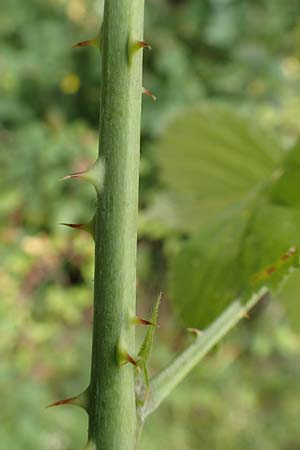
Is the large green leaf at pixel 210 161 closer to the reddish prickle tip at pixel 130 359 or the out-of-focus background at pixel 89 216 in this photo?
the reddish prickle tip at pixel 130 359

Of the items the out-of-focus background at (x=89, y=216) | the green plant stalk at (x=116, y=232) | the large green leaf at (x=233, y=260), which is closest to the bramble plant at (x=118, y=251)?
the green plant stalk at (x=116, y=232)

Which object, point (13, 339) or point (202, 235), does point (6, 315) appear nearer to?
point (13, 339)

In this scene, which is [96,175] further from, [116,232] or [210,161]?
[210,161]

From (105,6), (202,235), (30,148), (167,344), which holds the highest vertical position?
(105,6)

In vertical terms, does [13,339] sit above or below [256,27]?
below

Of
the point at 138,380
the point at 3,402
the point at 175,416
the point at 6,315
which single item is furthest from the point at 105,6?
the point at 175,416

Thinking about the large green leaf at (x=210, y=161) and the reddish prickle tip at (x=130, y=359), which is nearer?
the reddish prickle tip at (x=130, y=359)

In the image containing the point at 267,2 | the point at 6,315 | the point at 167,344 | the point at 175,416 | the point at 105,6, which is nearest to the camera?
the point at 105,6
